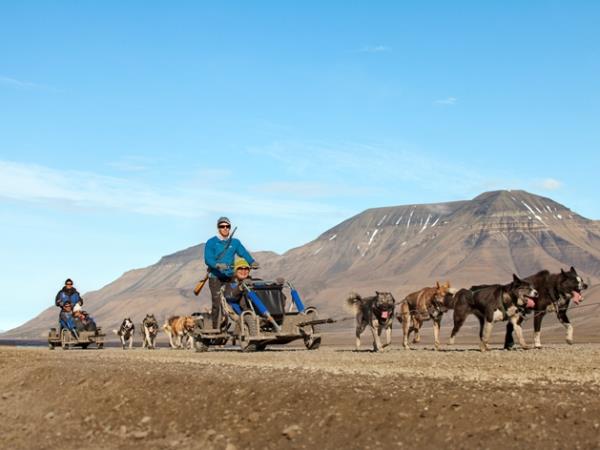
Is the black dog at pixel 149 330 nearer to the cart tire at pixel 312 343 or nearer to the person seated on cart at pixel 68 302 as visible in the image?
the person seated on cart at pixel 68 302

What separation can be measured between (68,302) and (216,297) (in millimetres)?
12515

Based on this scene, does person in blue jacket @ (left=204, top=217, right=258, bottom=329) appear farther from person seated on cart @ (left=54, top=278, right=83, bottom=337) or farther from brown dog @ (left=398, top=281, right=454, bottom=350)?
person seated on cart @ (left=54, top=278, right=83, bottom=337)

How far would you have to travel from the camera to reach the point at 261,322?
78.8 ft

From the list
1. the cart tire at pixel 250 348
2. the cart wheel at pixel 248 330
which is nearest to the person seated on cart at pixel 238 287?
the cart wheel at pixel 248 330

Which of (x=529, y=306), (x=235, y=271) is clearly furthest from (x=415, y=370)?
(x=235, y=271)

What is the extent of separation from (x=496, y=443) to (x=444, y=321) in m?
120

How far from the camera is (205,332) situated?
24734mm

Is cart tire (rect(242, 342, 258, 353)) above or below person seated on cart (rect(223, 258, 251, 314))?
below

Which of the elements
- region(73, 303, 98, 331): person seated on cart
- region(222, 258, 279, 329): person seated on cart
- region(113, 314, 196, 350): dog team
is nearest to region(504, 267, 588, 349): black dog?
region(222, 258, 279, 329): person seated on cart

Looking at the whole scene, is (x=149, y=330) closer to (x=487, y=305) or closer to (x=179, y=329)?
(x=179, y=329)

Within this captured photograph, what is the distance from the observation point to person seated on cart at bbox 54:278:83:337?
113ft

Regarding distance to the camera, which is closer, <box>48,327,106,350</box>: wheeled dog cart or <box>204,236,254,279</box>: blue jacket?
<box>204,236,254,279</box>: blue jacket

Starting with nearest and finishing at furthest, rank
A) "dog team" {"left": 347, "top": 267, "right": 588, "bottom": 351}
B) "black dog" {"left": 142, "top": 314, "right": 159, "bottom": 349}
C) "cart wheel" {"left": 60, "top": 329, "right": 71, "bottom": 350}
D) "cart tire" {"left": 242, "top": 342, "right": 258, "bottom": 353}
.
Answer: "dog team" {"left": 347, "top": 267, "right": 588, "bottom": 351}, "cart tire" {"left": 242, "top": 342, "right": 258, "bottom": 353}, "cart wheel" {"left": 60, "top": 329, "right": 71, "bottom": 350}, "black dog" {"left": 142, "top": 314, "right": 159, "bottom": 349}

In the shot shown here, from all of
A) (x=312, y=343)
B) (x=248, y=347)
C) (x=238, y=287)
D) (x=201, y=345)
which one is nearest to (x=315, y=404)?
(x=248, y=347)
